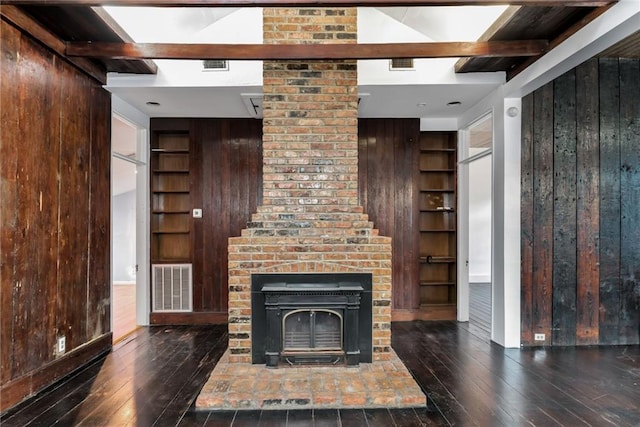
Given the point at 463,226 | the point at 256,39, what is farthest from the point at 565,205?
the point at 256,39

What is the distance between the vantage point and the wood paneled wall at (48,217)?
248cm

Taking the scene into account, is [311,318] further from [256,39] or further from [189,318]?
[256,39]

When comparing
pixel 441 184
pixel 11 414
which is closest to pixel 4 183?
pixel 11 414

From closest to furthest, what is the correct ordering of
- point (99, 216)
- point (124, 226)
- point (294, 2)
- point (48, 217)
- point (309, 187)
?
point (294, 2), point (48, 217), point (309, 187), point (99, 216), point (124, 226)

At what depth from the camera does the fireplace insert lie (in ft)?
9.70

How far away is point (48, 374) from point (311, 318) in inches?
83.5

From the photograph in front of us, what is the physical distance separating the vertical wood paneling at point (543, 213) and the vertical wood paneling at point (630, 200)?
2.49ft

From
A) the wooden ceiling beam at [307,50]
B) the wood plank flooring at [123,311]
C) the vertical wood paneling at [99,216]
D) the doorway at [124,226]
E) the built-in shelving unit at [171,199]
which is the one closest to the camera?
the wooden ceiling beam at [307,50]

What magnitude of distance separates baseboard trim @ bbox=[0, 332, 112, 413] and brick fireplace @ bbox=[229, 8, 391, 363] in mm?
1398

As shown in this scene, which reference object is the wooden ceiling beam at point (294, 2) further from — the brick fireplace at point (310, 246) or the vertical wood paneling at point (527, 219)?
the vertical wood paneling at point (527, 219)

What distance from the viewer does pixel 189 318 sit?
4.66 m

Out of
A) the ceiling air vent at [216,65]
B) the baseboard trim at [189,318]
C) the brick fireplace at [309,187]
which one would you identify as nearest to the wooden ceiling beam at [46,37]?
the ceiling air vent at [216,65]

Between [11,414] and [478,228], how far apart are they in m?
7.81

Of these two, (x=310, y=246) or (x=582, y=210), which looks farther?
(x=582, y=210)
